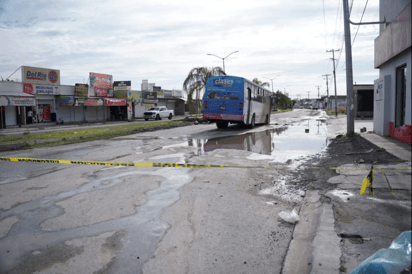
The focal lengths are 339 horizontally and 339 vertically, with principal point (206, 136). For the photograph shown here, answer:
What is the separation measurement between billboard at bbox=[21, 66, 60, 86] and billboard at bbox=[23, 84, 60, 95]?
1.65ft

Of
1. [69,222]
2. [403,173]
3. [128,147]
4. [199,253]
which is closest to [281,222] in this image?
[199,253]

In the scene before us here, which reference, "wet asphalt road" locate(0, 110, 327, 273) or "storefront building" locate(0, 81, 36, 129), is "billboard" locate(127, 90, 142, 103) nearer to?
"storefront building" locate(0, 81, 36, 129)

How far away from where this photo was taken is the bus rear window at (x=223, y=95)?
819 inches

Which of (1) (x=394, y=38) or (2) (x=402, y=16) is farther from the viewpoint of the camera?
(1) (x=394, y=38)

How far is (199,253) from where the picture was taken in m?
3.68

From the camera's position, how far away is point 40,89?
120 ft

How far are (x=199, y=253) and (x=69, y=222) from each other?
203 cm

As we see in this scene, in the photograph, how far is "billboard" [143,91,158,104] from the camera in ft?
179

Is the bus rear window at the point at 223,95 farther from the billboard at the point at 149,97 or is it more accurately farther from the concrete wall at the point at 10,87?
the billboard at the point at 149,97

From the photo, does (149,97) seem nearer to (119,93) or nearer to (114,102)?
(119,93)

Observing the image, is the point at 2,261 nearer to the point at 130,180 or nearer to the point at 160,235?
the point at 160,235

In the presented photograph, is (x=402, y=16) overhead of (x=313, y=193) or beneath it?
overhead

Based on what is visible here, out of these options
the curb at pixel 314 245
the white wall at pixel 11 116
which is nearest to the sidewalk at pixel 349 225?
the curb at pixel 314 245

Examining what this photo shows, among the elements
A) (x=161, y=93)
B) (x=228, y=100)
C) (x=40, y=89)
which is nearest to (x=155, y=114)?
(x=40, y=89)
